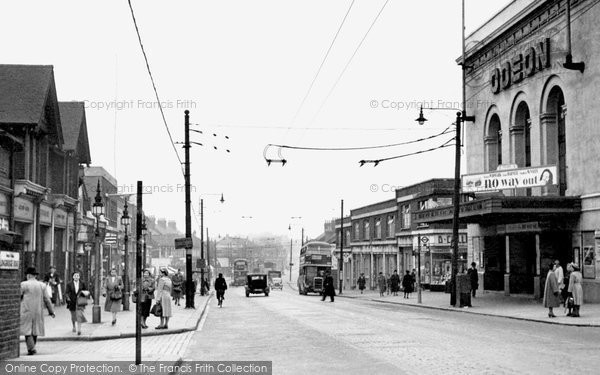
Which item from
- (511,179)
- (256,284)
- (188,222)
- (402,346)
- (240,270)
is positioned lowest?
(240,270)

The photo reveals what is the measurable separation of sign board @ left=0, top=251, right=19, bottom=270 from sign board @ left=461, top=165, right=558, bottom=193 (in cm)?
2377

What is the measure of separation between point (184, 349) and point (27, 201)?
17738mm

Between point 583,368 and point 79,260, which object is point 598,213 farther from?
point 79,260

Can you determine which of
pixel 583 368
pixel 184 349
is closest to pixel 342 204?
pixel 184 349

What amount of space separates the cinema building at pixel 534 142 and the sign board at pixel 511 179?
0.14ft

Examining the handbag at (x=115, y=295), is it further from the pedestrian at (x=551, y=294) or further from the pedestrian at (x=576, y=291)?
the pedestrian at (x=576, y=291)

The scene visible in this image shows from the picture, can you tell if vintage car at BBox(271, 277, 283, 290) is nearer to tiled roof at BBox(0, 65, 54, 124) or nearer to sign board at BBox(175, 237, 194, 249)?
sign board at BBox(175, 237, 194, 249)

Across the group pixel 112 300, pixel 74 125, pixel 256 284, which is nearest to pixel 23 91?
pixel 74 125

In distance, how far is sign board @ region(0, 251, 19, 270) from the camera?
1388 centimetres

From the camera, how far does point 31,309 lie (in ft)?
52.7

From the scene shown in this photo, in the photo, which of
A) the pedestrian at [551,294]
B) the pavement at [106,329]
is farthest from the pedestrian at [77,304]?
the pedestrian at [551,294]

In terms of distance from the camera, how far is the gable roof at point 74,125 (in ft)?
135

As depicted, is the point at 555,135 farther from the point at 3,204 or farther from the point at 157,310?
the point at 3,204

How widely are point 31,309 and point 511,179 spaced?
23254 mm
